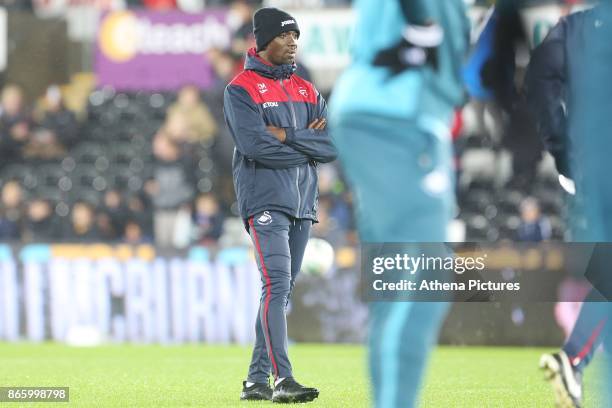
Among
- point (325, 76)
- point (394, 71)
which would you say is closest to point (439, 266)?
point (394, 71)

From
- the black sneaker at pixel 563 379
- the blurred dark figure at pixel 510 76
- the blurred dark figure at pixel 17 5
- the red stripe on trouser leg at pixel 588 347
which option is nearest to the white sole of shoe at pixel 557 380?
the black sneaker at pixel 563 379

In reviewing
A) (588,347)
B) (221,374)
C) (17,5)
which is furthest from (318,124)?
(17,5)

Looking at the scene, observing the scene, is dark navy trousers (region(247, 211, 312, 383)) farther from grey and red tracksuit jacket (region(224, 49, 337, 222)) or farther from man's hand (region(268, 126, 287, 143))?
man's hand (region(268, 126, 287, 143))

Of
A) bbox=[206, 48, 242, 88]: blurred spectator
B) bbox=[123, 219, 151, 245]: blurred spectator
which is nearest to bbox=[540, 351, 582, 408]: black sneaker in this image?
bbox=[123, 219, 151, 245]: blurred spectator

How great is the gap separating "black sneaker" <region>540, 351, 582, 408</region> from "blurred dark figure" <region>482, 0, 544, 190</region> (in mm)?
1640

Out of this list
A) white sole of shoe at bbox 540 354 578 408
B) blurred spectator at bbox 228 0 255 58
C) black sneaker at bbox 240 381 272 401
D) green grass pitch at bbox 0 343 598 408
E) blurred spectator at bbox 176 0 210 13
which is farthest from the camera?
blurred spectator at bbox 176 0 210 13

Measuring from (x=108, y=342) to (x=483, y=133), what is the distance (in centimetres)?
1133

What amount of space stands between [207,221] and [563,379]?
413 inches

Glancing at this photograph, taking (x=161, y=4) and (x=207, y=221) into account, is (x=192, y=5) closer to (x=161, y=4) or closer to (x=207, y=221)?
(x=161, y=4)

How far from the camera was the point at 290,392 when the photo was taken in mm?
7586

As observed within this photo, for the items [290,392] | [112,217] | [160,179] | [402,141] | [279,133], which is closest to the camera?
[402,141]

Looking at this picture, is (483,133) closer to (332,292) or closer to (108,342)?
(332,292)

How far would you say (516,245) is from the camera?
1452 cm

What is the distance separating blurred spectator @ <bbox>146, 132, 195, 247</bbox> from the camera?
17047mm
